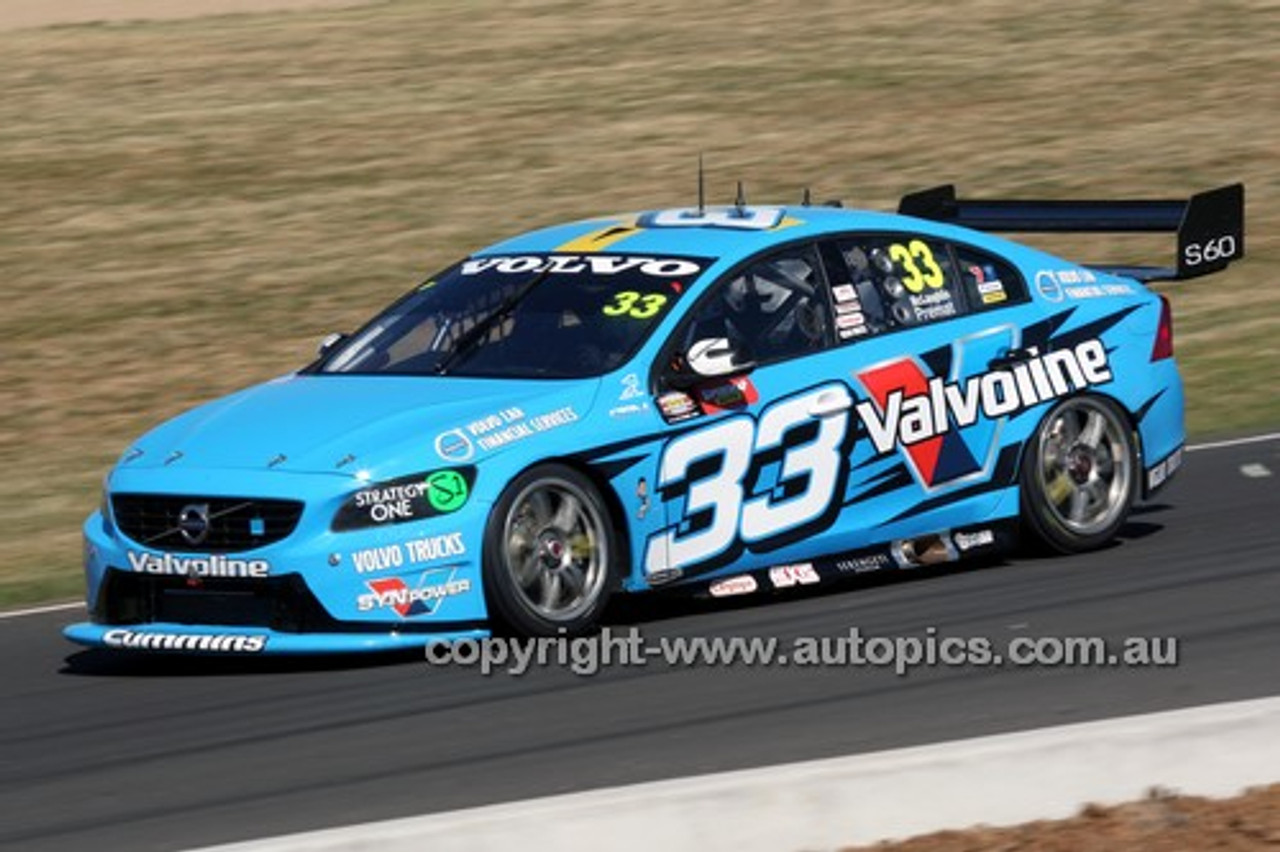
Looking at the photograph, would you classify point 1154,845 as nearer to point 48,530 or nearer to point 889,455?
point 889,455

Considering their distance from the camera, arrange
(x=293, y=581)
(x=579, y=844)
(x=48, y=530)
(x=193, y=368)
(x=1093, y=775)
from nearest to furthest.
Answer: (x=579, y=844), (x=1093, y=775), (x=293, y=581), (x=48, y=530), (x=193, y=368)

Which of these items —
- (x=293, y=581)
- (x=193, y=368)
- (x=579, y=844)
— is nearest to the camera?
(x=579, y=844)

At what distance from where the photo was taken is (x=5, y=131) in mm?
25062

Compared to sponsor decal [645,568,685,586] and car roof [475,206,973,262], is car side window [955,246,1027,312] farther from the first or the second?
sponsor decal [645,568,685,586]

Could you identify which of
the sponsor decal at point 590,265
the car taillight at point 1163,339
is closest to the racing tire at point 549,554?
the sponsor decal at point 590,265

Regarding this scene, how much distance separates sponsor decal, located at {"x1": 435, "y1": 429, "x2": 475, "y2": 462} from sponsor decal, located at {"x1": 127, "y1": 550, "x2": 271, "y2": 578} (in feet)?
2.23

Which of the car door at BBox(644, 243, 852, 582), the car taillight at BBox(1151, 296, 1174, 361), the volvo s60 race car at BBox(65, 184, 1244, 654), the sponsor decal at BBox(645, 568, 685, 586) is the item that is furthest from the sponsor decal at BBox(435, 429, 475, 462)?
the car taillight at BBox(1151, 296, 1174, 361)

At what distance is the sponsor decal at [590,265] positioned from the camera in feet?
32.9

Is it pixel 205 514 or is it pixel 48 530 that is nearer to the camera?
pixel 205 514

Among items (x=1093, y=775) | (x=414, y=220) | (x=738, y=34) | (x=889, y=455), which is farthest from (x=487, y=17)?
(x=1093, y=775)

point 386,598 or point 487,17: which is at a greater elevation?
point 487,17

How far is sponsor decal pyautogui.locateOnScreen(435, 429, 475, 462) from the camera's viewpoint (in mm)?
8914

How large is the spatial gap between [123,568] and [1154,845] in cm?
418

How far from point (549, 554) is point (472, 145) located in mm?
15440
